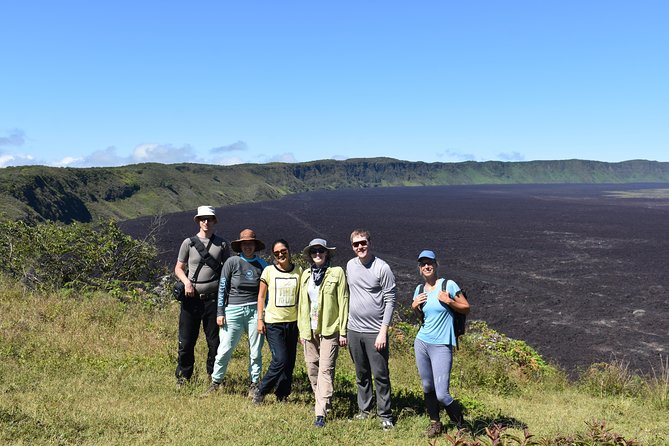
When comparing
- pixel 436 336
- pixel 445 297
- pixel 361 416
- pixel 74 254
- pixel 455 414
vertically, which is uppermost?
pixel 445 297

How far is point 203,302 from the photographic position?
6.73m

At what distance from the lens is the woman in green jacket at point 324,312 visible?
5.68 m

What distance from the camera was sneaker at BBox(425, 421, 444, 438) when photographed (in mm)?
5407

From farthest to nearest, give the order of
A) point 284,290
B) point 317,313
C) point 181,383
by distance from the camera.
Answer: point 181,383
point 284,290
point 317,313

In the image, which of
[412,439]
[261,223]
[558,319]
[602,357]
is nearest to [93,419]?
[412,439]

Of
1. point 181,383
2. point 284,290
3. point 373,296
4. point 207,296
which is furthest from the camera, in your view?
point 181,383

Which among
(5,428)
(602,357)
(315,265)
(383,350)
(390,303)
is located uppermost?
(315,265)

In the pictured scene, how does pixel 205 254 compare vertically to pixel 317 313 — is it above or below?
above

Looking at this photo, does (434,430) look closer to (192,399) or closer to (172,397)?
(192,399)

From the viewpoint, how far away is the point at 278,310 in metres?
6.09

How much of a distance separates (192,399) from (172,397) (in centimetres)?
26

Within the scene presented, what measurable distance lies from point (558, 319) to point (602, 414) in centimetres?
2879

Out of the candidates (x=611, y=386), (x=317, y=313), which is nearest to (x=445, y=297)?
(x=317, y=313)

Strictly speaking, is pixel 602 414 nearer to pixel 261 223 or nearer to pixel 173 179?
pixel 261 223
